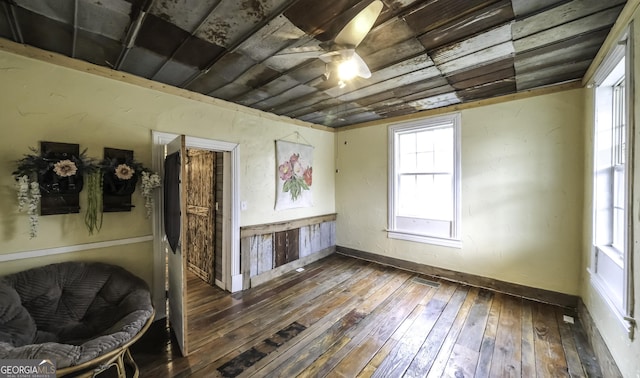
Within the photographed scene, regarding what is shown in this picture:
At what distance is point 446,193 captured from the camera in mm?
3578

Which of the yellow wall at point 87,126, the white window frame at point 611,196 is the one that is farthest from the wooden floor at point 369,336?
the yellow wall at point 87,126

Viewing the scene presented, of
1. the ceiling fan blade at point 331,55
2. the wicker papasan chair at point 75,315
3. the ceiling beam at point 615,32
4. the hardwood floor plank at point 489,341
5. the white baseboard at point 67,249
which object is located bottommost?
the hardwood floor plank at point 489,341

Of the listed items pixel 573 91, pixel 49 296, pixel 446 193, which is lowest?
pixel 49 296

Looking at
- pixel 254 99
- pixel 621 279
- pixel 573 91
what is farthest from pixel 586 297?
pixel 254 99

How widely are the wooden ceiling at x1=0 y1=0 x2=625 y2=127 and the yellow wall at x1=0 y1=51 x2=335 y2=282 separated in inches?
8.9

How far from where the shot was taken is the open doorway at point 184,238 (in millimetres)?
2039

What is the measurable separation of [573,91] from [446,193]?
1.73 metres

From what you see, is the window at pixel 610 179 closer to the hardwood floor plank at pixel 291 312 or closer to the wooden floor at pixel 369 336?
the wooden floor at pixel 369 336

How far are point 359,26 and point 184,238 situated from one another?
2.08 m

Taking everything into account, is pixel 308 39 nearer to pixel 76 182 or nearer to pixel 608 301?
pixel 76 182

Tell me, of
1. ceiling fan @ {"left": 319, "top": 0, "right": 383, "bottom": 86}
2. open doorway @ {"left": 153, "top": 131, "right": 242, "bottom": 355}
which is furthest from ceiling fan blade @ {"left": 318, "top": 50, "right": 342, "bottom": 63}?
open doorway @ {"left": 153, "top": 131, "right": 242, "bottom": 355}

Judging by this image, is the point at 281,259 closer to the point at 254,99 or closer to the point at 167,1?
the point at 254,99

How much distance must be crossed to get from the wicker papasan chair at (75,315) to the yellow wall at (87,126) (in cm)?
25

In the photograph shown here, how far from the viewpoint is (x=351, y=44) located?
1572 mm
